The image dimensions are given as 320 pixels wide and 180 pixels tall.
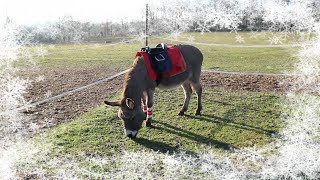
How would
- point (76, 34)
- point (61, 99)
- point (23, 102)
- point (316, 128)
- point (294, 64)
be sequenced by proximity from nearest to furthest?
1. point (316, 128)
2. point (23, 102)
3. point (61, 99)
4. point (294, 64)
5. point (76, 34)

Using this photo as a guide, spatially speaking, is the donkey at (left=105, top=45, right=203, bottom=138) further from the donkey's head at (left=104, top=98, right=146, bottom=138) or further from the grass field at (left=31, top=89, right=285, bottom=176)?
the grass field at (left=31, top=89, right=285, bottom=176)

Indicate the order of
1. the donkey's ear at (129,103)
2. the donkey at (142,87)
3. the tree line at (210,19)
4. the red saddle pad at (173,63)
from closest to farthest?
1. the donkey's ear at (129,103)
2. the donkey at (142,87)
3. the red saddle pad at (173,63)
4. the tree line at (210,19)

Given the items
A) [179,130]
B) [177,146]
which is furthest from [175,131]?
[177,146]

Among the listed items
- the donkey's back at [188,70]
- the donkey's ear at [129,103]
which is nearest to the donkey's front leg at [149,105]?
the donkey's back at [188,70]

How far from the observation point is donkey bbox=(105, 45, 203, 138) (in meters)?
7.56

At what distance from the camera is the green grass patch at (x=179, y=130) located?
7.54m

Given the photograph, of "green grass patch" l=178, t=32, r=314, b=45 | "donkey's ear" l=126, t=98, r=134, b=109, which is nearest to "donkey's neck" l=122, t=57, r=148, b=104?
"donkey's ear" l=126, t=98, r=134, b=109

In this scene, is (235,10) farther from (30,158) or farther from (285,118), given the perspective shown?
(30,158)

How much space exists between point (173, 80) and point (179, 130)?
1.47m

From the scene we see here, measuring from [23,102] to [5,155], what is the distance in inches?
182

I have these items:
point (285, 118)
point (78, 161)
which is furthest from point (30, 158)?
point (285, 118)

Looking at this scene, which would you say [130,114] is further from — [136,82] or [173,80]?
[173,80]

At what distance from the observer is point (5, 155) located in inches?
272

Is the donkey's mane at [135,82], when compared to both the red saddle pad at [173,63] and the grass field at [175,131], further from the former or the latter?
the grass field at [175,131]
